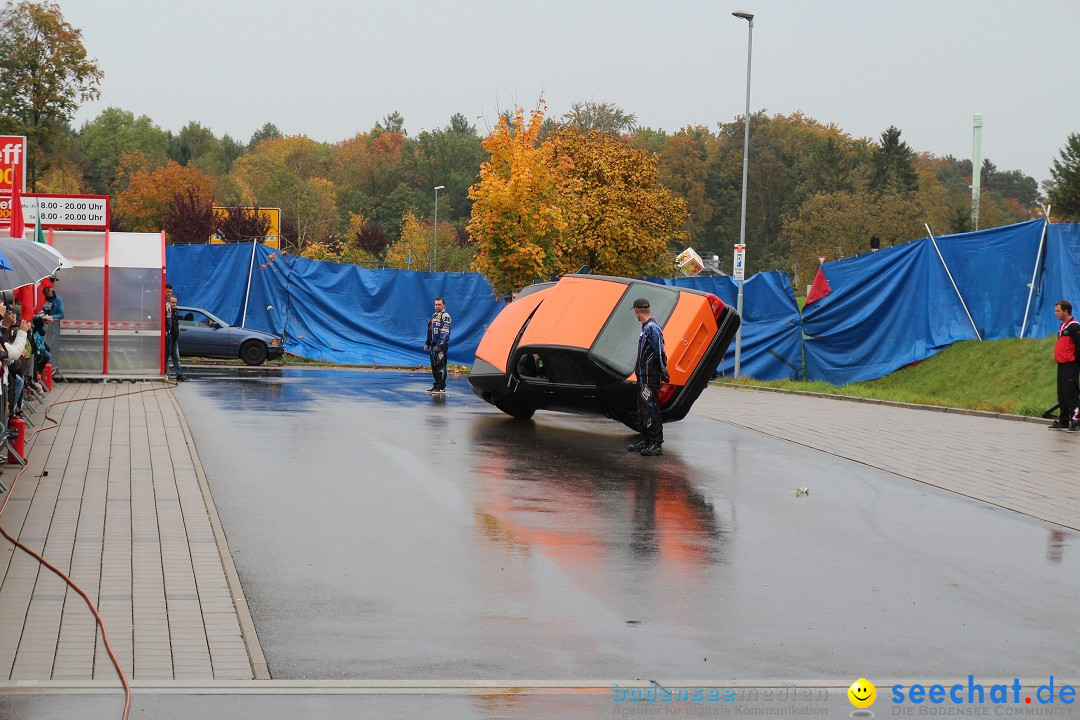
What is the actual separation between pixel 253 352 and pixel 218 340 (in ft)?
2.94

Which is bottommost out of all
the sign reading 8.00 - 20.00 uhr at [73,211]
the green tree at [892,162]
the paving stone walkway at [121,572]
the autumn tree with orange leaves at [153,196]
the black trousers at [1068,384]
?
the paving stone walkway at [121,572]

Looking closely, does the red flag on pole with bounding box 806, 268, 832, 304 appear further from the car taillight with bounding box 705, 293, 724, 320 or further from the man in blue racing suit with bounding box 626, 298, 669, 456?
the man in blue racing suit with bounding box 626, 298, 669, 456

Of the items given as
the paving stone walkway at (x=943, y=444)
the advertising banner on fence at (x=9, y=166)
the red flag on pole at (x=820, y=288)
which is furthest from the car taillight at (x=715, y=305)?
the red flag on pole at (x=820, y=288)

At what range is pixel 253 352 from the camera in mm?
29672

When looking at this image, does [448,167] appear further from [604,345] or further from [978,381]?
[604,345]

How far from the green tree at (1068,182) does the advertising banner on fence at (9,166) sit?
45327 millimetres

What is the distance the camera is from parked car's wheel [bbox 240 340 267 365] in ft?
97.1

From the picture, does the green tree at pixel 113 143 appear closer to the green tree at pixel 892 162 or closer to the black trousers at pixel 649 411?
the green tree at pixel 892 162

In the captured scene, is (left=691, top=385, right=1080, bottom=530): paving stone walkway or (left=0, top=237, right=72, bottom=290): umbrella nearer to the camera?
(left=0, top=237, right=72, bottom=290): umbrella

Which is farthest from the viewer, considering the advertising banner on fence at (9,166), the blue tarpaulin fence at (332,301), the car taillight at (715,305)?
the blue tarpaulin fence at (332,301)

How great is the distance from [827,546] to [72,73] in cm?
4519

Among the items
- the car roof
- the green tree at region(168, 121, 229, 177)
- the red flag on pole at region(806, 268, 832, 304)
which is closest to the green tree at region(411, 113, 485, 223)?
the green tree at region(168, 121, 229, 177)

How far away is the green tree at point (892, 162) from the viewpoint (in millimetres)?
85250

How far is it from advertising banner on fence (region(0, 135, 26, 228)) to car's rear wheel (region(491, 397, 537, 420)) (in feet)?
30.3
